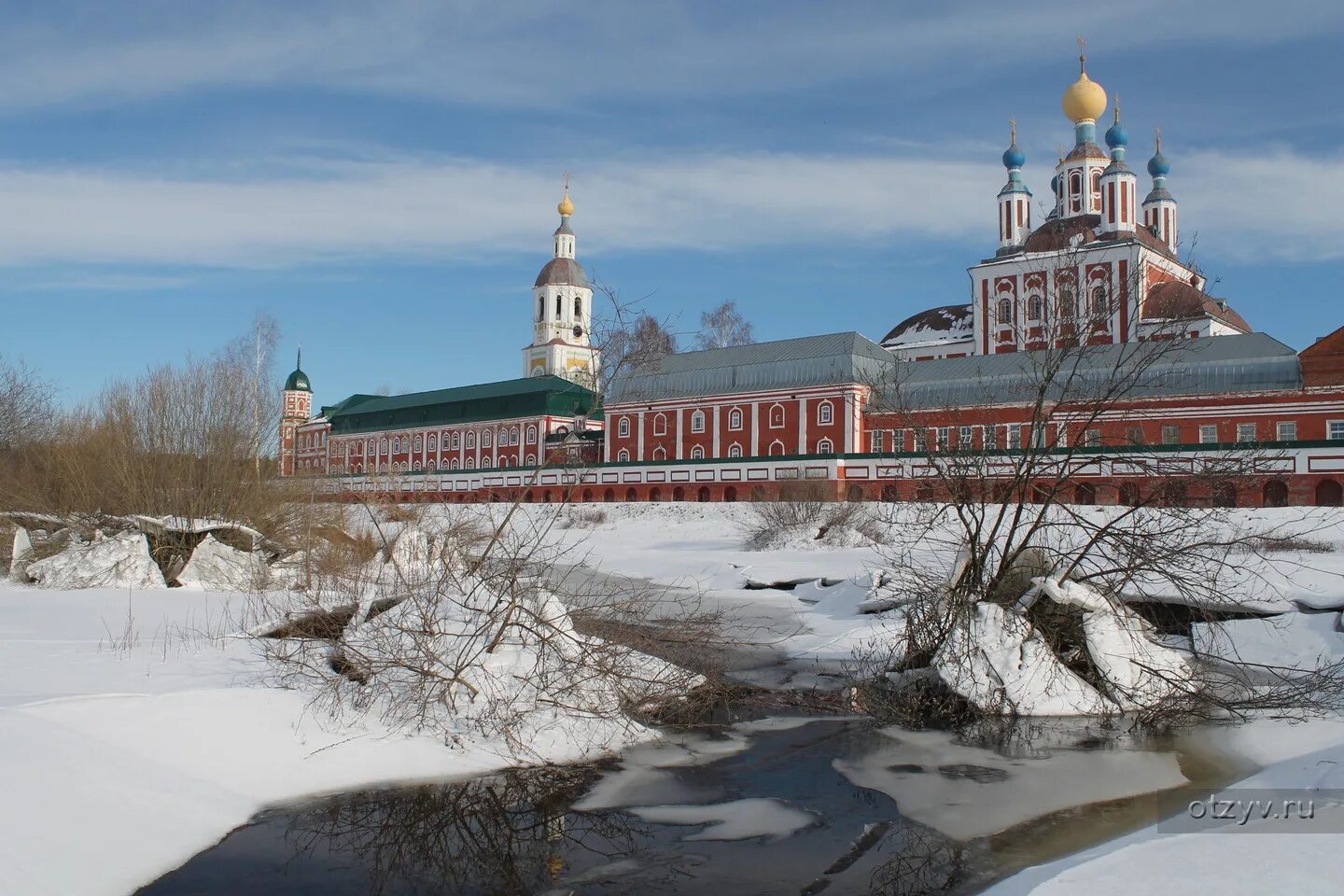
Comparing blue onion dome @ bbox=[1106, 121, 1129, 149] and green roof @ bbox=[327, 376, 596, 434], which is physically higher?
blue onion dome @ bbox=[1106, 121, 1129, 149]

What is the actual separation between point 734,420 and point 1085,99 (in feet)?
82.7

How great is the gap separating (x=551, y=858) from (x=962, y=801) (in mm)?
2705

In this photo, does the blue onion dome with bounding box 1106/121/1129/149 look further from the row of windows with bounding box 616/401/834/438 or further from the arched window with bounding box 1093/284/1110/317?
the arched window with bounding box 1093/284/1110/317

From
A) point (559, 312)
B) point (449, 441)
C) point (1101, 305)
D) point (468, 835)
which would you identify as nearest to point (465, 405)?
point (449, 441)

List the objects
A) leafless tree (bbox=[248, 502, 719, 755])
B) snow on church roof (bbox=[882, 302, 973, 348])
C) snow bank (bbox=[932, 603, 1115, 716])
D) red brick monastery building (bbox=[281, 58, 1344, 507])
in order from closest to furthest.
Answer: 1. leafless tree (bbox=[248, 502, 719, 755])
2. snow bank (bbox=[932, 603, 1115, 716])
3. red brick monastery building (bbox=[281, 58, 1344, 507])
4. snow on church roof (bbox=[882, 302, 973, 348])

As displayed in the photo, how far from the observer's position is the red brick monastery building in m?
29.5

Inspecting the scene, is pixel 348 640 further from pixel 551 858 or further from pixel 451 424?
pixel 451 424

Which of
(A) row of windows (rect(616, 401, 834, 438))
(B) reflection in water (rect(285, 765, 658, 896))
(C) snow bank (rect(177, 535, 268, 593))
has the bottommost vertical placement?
(B) reflection in water (rect(285, 765, 658, 896))

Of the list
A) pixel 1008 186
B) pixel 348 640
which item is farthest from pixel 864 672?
pixel 1008 186

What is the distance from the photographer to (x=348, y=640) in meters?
8.04

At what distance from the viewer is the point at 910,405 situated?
20.7 metres

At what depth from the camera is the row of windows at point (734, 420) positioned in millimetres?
42719

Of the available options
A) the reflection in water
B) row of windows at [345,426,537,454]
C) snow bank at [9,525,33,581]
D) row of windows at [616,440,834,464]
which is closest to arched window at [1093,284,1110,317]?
the reflection in water

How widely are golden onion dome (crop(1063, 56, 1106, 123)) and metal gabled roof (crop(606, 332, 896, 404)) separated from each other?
59.4 feet
